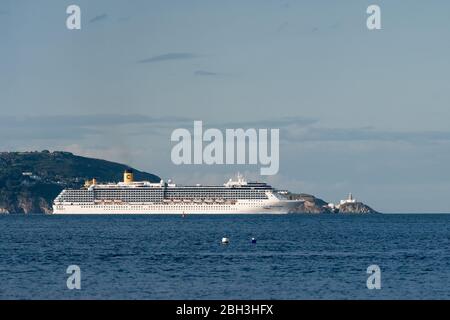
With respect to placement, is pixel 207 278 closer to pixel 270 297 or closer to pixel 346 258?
pixel 270 297

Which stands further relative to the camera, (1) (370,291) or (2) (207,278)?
(2) (207,278)

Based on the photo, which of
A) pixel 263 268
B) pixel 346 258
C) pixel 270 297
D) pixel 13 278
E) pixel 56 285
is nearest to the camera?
pixel 270 297

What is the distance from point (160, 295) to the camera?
51.9 meters

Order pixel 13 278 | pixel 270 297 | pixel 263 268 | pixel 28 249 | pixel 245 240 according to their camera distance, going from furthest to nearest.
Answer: pixel 245 240 < pixel 28 249 < pixel 263 268 < pixel 13 278 < pixel 270 297

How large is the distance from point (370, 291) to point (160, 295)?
11.2 meters

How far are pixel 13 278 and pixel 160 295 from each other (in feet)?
40.6

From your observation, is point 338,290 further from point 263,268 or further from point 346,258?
point 346,258

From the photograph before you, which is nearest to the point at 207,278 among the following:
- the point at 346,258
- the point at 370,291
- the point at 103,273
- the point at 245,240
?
the point at 103,273

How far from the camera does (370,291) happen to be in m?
53.6
